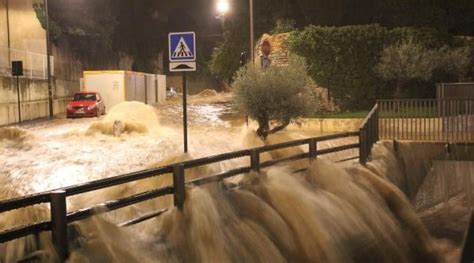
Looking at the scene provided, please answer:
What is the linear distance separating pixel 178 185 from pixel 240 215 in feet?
4.39

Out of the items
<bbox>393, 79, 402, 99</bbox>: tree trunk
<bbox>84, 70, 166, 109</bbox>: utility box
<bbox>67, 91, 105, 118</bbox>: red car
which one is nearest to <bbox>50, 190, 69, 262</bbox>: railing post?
<bbox>393, 79, 402, 99</bbox>: tree trunk

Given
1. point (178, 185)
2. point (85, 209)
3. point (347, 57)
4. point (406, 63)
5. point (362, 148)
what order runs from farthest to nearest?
point (347, 57)
point (406, 63)
point (362, 148)
point (178, 185)
point (85, 209)

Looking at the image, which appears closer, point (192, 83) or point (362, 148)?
point (362, 148)

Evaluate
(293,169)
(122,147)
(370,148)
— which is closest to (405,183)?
(370,148)

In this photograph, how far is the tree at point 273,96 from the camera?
17438 mm

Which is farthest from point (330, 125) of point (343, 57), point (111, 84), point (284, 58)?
point (111, 84)

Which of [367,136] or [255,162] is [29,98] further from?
[255,162]

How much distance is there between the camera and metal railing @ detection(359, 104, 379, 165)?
13.9 metres

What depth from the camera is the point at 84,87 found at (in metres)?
38.6

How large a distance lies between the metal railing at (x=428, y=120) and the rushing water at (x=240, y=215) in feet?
7.41

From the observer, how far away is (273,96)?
1750cm

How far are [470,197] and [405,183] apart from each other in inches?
79.0

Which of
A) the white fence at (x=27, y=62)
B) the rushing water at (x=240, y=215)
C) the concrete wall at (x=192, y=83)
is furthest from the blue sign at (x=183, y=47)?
the concrete wall at (x=192, y=83)

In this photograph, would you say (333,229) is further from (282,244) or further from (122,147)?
(122,147)
